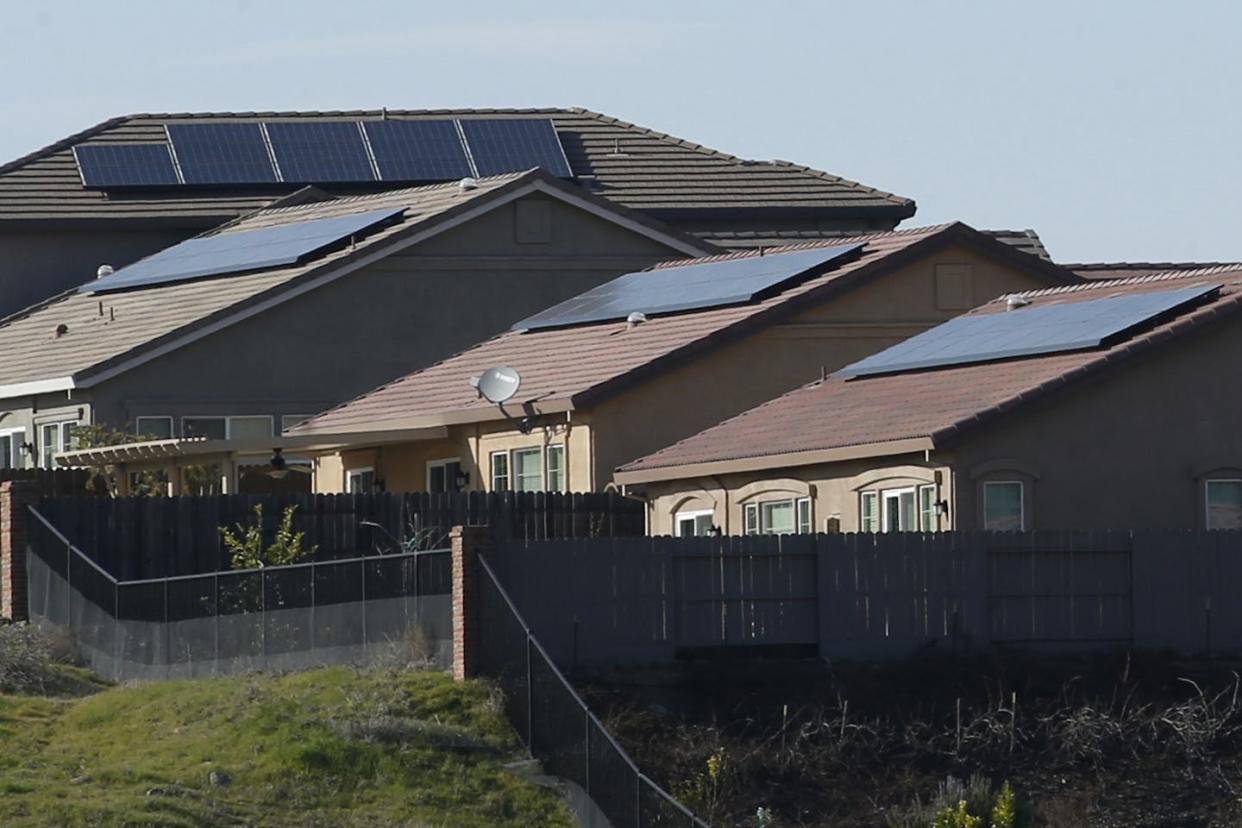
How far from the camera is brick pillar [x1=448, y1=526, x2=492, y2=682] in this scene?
28.2m

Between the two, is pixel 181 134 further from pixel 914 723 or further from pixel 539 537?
pixel 914 723

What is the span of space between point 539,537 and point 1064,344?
724 cm

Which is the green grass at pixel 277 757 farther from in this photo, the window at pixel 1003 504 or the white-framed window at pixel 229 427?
the white-framed window at pixel 229 427

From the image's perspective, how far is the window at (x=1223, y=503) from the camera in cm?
3388

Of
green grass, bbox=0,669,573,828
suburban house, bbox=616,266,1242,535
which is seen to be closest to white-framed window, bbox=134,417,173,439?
suburban house, bbox=616,266,1242,535

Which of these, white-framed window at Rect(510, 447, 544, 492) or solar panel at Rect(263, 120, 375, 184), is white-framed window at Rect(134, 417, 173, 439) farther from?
solar panel at Rect(263, 120, 375, 184)

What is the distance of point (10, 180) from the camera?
185 ft

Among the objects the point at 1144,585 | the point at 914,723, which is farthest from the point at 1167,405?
the point at 914,723

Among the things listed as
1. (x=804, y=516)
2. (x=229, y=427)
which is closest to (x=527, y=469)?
(x=804, y=516)

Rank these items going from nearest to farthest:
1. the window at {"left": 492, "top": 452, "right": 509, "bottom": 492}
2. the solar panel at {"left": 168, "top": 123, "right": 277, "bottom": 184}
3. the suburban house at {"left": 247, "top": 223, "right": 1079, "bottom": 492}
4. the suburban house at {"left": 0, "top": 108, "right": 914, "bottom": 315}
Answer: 1. the suburban house at {"left": 247, "top": 223, "right": 1079, "bottom": 492}
2. the window at {"left": 492, "top": 452, "right": 509, "bottom": 492}
3. the suburban house at {"left": 0, "top": 108, "right": 914, "bottom": 315}
4. the solar panel at {"left": 168, "top": 123, "right": 277, "bottom": 184}

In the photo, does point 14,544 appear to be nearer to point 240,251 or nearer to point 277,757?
point 277,757

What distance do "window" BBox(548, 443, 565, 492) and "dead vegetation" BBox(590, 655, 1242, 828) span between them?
1148cm

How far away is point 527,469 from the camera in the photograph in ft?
135

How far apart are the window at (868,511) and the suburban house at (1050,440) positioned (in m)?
0.03
